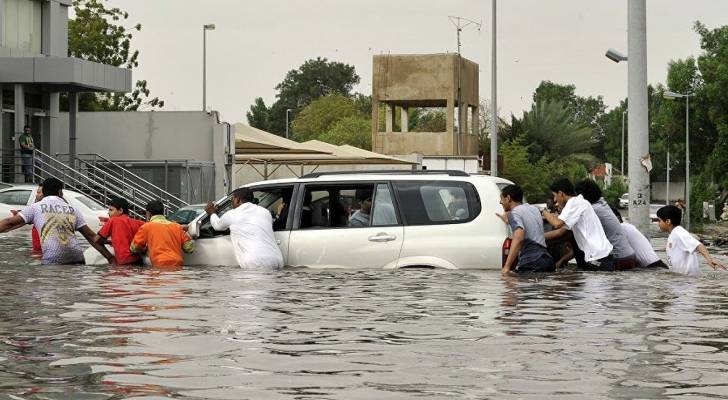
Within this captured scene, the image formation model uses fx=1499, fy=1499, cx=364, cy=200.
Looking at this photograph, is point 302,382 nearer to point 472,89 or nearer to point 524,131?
point 472,89

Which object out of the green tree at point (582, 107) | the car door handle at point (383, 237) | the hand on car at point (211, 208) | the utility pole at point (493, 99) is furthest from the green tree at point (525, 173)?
the green tree at point (582, 107)

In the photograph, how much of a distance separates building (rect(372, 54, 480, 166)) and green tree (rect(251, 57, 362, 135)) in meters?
76.8

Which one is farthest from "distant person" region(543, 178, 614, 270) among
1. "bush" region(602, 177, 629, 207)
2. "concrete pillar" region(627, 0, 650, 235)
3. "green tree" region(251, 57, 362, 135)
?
"green tree" region(251, 57, 362, 135)

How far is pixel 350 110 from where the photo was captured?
136375mm

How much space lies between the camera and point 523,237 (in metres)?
16.3

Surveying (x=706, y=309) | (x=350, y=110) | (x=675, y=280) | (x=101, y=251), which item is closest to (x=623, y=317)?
(x=706, y=309)

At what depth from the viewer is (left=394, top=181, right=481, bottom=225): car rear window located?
1608cm

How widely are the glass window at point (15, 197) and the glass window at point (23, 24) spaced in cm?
1318

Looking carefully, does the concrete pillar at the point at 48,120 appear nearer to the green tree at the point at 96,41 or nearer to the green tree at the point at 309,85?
the green tree at the point at 96,41

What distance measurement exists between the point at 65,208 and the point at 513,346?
9.52 metres

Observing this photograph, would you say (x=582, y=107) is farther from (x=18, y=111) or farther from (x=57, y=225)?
(x=57, y=225)

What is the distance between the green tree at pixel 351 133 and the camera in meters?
121

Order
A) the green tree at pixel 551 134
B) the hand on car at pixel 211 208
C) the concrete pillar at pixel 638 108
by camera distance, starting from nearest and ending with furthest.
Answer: the hand on car at pixel 211 208 → the concrete pillar at pixel 638 108 → the green tree at pixel 551 134

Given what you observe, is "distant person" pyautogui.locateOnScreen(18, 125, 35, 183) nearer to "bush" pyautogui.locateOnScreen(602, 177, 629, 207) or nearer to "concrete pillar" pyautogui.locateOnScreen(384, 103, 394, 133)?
"concrete pillar" pyautogui.locateOnScreen(384, 103, 394, 133)
